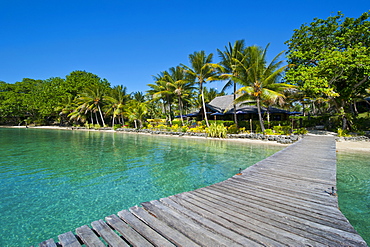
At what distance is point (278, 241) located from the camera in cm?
227

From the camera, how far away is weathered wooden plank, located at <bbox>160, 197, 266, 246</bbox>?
2.28 m

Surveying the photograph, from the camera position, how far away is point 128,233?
8.19ft

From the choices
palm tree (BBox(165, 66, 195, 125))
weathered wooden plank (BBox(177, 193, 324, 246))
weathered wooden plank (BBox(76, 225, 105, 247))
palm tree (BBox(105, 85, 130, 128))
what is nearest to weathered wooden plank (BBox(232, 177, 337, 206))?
weathered wooden plank (BBox(177, 193, 324, 246))

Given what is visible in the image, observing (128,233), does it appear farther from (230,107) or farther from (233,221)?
(230,107)

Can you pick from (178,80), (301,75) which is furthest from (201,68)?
(301,75)

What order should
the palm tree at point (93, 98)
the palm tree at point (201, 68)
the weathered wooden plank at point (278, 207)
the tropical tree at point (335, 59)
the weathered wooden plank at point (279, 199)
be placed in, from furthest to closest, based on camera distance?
the palm tree at point (93, 98)
the palm tree at point (201, 68)
the tropical tree at point (335, 59)
the weathered wooden plank at point (279, 199)
the weathered wooden plank at point (278, 207)

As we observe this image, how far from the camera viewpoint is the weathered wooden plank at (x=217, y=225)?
2275 mm

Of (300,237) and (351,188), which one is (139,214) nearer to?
(300,237)

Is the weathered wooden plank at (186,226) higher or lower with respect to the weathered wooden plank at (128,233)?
higher

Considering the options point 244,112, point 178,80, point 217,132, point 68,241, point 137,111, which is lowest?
point 68,241

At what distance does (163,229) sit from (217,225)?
2.54 feet

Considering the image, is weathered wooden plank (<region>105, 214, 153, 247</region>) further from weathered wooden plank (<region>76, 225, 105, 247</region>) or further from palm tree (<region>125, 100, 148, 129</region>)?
palm tree (<region>125, 100, 148, 129</region>)

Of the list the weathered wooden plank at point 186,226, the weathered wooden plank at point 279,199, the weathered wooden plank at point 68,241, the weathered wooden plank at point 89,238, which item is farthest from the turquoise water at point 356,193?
the weathered wooden plank at point 68,241

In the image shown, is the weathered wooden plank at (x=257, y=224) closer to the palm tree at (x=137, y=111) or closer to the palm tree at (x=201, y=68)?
the palm tree at (x=201, y=68)
